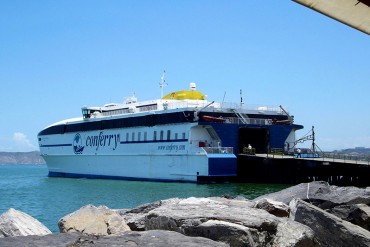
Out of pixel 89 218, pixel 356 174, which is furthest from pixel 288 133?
pixel 89 218

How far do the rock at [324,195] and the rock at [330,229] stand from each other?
1656 mm

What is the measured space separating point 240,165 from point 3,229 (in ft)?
94.6

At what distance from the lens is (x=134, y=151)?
4075 centimetres

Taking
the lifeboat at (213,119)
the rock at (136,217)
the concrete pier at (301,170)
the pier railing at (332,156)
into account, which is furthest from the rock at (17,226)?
the lifeboat at (213,119)

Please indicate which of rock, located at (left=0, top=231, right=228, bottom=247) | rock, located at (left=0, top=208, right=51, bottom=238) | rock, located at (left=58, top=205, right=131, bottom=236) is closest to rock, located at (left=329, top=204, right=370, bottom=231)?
rock, located at (left=58, top=205, right=131, bottom=236)

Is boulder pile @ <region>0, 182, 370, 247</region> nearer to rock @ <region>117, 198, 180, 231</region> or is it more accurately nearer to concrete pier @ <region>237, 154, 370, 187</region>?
rock @ <region>117, 198, 180, 231</region>

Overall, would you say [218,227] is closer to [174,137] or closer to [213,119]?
[213,119]

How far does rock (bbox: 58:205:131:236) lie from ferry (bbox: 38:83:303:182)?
26.2 m

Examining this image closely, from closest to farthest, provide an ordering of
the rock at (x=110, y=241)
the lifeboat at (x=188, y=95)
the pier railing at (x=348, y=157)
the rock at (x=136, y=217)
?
the rock at (x=110, y=241)
the rock at (x=136, y=217)
the pier railing at (x=348, y=157)
the lifeboat at (x=188, y=95)

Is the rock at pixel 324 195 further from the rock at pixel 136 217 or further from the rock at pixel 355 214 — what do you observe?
the rock at pixel 136 217

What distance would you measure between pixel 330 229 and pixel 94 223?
10.2 feet

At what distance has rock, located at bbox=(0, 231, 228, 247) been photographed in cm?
458

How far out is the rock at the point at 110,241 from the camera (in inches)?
Result: 180

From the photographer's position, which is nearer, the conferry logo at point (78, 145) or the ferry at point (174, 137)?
the ferry at point (174, 137)
